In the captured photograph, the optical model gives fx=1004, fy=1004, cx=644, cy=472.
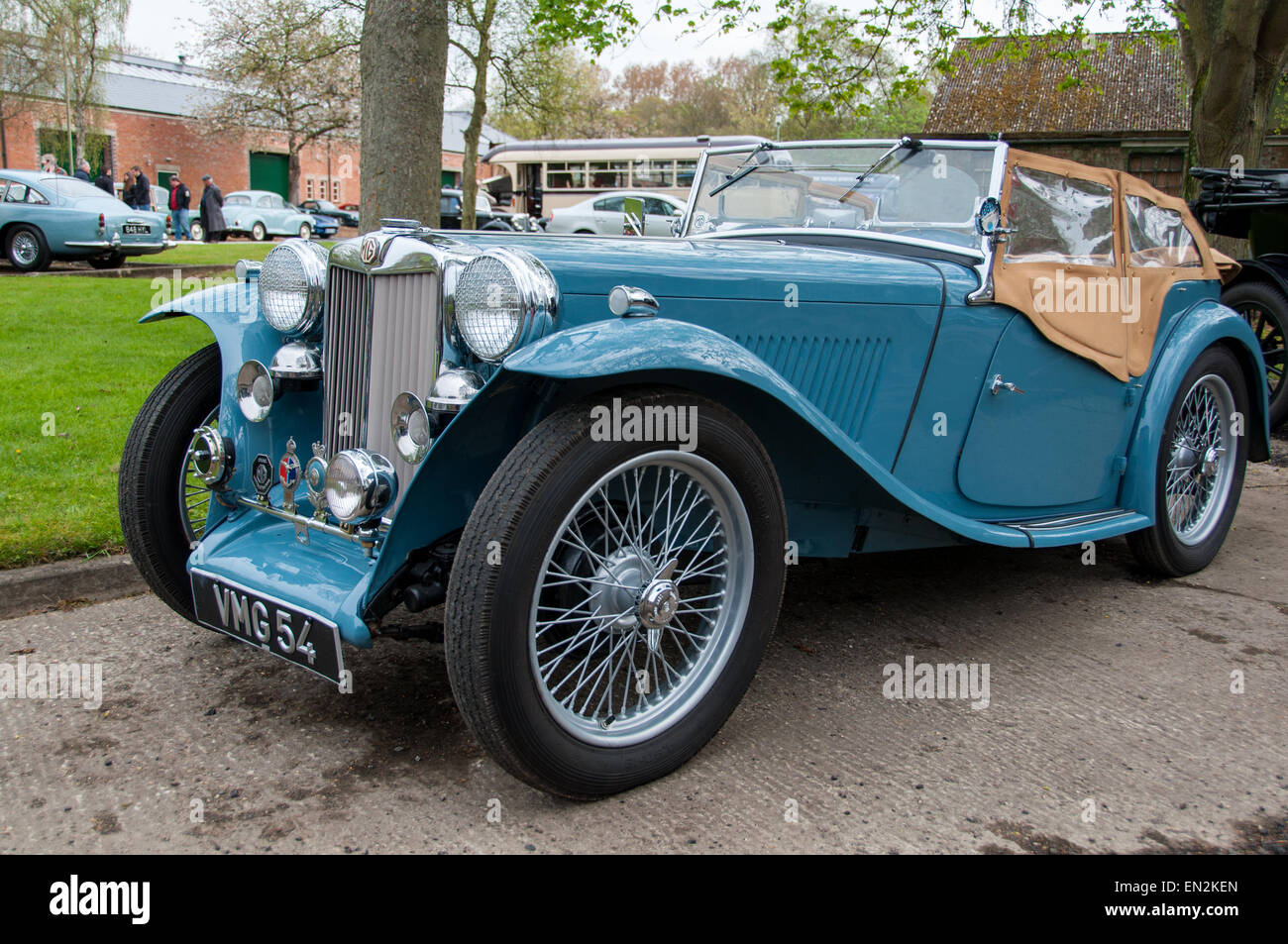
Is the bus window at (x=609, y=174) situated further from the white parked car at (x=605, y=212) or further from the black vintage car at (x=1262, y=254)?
the black vintage car at (x=1262, y=254)

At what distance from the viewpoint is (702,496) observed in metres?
2.46

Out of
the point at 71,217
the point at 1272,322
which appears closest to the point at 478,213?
the point at 71,217

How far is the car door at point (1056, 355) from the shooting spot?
325 cm

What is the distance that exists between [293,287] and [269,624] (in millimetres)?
1022

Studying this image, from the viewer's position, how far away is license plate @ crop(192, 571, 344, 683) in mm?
2334

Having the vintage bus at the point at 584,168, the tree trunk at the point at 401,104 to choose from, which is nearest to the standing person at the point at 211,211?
the vintage bus at the point at 584,168

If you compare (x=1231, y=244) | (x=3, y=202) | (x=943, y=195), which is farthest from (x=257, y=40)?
(x=943, y=195)

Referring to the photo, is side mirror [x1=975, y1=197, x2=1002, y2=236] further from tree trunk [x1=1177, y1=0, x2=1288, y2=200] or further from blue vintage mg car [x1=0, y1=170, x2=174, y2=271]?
blue vintage mg car [x1=0, y1=170, x2=174, y2=271]

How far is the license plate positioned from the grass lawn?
137 centimetres

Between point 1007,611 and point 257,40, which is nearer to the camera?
point 1007,611

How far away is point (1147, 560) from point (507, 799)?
2919 millimetres

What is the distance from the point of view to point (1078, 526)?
344 centimetres

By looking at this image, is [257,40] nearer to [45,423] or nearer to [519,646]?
[45,423]
